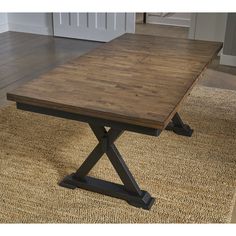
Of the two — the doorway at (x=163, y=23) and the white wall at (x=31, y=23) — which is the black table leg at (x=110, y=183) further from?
the doorway at (x=163, y=23)

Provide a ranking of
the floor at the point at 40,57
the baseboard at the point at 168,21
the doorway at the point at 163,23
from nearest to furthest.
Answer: the floor at the point at 40,57 < the doorway at the point at 163,23 < the baseboard at the point at 168,21

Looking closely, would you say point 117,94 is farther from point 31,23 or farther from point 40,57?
point 31,23

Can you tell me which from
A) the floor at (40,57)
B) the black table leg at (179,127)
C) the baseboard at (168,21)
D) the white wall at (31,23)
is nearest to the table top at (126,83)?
the black table leg at (179,127)

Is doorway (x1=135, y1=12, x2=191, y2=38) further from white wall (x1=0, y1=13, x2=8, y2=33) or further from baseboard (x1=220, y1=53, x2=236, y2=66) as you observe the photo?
white wall (x1=0, y1=13, x2=8, y2=33)

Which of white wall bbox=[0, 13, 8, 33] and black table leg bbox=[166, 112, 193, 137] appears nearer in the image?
black table leg bbox=[166, 112, 193, 137]

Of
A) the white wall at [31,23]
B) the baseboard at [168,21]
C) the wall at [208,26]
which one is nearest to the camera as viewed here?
the wall at [208,26]

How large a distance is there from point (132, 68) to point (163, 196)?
611mm

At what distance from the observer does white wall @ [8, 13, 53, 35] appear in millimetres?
4539

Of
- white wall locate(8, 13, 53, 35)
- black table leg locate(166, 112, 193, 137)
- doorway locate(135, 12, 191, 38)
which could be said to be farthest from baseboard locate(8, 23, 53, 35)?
black table leg locate(166, 112, 193, 137)

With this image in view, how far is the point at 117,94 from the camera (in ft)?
5.22

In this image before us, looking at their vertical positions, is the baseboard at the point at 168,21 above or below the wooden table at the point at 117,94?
below

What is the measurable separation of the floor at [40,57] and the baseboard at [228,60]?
6 centimetres

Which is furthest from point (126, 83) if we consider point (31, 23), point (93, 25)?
point (31, 23)

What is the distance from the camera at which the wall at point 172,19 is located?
521 centimetres
